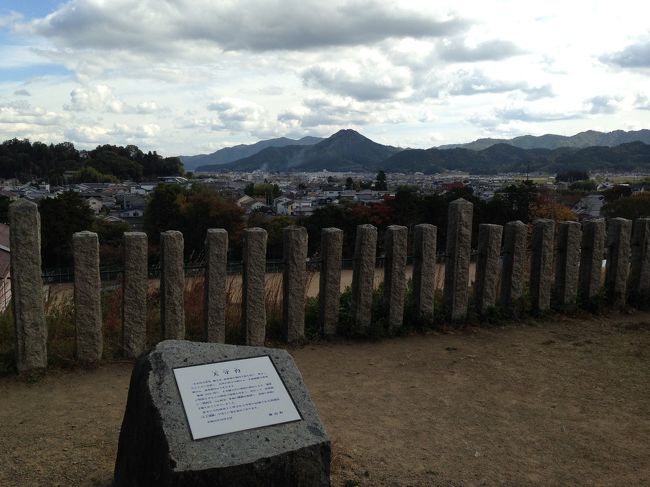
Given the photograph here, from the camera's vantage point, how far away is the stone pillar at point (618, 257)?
844 centimetres

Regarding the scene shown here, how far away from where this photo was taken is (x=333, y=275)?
6.74 m

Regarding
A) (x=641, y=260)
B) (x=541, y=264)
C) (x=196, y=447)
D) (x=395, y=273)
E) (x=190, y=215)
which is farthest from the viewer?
(x=190, y=215)

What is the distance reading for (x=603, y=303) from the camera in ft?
27.4

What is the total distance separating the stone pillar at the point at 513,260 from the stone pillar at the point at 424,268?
1.15 m

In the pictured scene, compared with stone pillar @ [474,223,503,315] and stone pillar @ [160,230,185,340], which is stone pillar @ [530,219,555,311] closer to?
stone pillar @ [474,223,503,315]

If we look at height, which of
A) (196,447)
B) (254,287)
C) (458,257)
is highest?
(458,257)

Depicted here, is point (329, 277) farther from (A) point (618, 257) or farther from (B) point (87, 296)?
(A) point (618, 257)

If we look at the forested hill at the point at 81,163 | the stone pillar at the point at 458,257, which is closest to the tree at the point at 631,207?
the stone pillar at the point at 458,257

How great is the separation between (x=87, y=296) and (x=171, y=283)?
2.60ft

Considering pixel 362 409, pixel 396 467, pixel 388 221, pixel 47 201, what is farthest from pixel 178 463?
pixel 47 201

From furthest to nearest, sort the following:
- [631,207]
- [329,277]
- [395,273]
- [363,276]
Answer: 1. [631,207]
2. [395,273]
3. [363,276]
4. [329,277]

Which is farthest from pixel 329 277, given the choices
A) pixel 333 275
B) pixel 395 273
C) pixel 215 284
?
pixel 215 284

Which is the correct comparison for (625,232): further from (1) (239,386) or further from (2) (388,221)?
(2) (388,221)

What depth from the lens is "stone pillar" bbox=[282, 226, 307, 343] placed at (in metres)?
6.47
